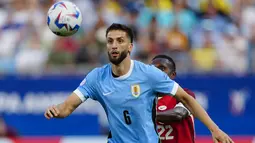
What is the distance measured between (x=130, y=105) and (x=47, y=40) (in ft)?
26.6

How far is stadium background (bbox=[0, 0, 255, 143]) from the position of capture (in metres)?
15.8

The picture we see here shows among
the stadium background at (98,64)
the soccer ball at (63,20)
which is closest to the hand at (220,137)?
the soccer ball at (63,20)

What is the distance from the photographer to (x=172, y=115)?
30.1ft

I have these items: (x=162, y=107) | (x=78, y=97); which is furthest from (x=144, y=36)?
(x=78, y=97)

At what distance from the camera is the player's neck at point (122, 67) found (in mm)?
8508

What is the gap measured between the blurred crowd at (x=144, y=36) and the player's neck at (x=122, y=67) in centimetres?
731

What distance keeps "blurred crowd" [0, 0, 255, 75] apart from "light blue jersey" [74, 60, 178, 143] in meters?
7.29

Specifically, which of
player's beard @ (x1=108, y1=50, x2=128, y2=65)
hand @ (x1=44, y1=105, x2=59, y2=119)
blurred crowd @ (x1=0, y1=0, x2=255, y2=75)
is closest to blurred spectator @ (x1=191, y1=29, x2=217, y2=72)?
blurred crowd @ (x1=0, y1=0, x2=255, y2=75)

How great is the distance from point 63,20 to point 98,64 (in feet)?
22.2

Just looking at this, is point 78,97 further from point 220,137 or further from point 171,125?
point 220,137

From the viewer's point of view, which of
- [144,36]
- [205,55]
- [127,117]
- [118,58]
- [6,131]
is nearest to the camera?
[118,58]

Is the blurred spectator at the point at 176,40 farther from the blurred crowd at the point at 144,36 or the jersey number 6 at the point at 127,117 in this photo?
the jersey number 6 at the point at 127,117

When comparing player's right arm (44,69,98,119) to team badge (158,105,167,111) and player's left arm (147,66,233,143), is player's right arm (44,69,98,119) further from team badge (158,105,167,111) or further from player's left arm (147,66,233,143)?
team badge (158,105,167,111)

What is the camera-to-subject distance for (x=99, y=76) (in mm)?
8633
